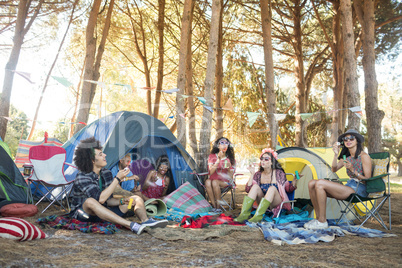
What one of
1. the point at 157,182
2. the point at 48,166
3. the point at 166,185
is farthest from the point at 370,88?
the point at 48,166

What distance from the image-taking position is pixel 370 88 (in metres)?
5.89

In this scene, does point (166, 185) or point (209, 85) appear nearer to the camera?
point (166, 185)

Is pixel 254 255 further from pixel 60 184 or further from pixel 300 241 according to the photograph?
pixel 60 184

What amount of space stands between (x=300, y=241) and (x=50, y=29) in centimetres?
1189

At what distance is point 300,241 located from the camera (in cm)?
311

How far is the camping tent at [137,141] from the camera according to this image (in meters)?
4.77

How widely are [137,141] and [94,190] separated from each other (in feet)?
4.91

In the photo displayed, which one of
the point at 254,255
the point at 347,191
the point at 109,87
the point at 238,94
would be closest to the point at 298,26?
the point at 238,94

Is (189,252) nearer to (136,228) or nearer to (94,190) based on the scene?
(136,228)

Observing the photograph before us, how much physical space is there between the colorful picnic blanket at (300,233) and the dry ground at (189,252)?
83mm

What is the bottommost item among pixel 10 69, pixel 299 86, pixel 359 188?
pixel 359 188

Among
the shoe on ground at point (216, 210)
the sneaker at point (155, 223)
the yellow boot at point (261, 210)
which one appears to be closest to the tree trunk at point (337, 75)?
the shoe on ground at point (216, 210)

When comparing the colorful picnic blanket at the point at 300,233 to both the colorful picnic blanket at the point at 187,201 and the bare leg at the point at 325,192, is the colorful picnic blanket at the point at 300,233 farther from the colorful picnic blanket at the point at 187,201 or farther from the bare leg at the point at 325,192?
the colorful picnic blanket at the point at 187,201

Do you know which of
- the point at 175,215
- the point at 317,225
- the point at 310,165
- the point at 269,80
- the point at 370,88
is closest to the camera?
the point at 317,225
